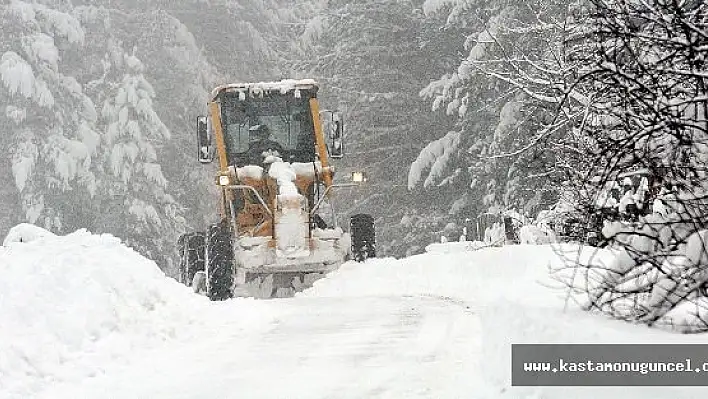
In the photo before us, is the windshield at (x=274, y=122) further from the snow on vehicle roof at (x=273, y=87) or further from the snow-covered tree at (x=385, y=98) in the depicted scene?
the snow-covered tree at (x=385, y=98)

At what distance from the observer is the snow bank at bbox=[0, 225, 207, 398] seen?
6402 millimetres

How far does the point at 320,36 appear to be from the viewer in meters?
29.8

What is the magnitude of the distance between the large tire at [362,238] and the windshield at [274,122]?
1240 millimetres

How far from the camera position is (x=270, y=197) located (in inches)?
587

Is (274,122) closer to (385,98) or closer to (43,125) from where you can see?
(385,98)

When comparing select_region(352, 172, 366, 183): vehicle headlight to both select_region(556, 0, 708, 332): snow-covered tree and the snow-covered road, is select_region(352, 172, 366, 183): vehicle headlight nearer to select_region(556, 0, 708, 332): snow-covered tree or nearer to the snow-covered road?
the snow-covered road

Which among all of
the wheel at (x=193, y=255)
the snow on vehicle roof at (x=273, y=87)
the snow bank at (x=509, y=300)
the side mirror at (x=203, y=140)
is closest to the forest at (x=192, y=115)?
the snow on vehicle roof at (x=273, y=87)

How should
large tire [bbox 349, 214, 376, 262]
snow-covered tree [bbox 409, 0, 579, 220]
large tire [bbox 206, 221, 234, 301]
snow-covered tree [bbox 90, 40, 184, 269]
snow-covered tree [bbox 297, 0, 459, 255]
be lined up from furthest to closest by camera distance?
snow-covered tree [bbox 90, 40, 184, 269], snow-covered tree [bbox 297, 0, 459, 255], snow-covered tree [bbox 409, 0, 579, 220], large tire [bbox 349, 214, 376, 262], large tire [bbox 206, 221, 234, 301]

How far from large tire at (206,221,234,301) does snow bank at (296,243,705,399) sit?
4.04 ft

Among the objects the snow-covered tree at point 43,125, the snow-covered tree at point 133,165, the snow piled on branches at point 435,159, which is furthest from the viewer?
the snow-covered tree at point 133,165

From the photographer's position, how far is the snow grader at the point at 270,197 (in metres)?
13.6

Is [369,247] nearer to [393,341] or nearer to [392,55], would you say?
[393,341]

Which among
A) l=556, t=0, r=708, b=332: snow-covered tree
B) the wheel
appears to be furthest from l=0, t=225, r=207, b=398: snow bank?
the wheel

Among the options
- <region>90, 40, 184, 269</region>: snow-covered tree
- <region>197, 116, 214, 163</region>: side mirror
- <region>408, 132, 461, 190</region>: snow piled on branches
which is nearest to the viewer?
<region>197, 116, 214, 163</region>: side mirror
